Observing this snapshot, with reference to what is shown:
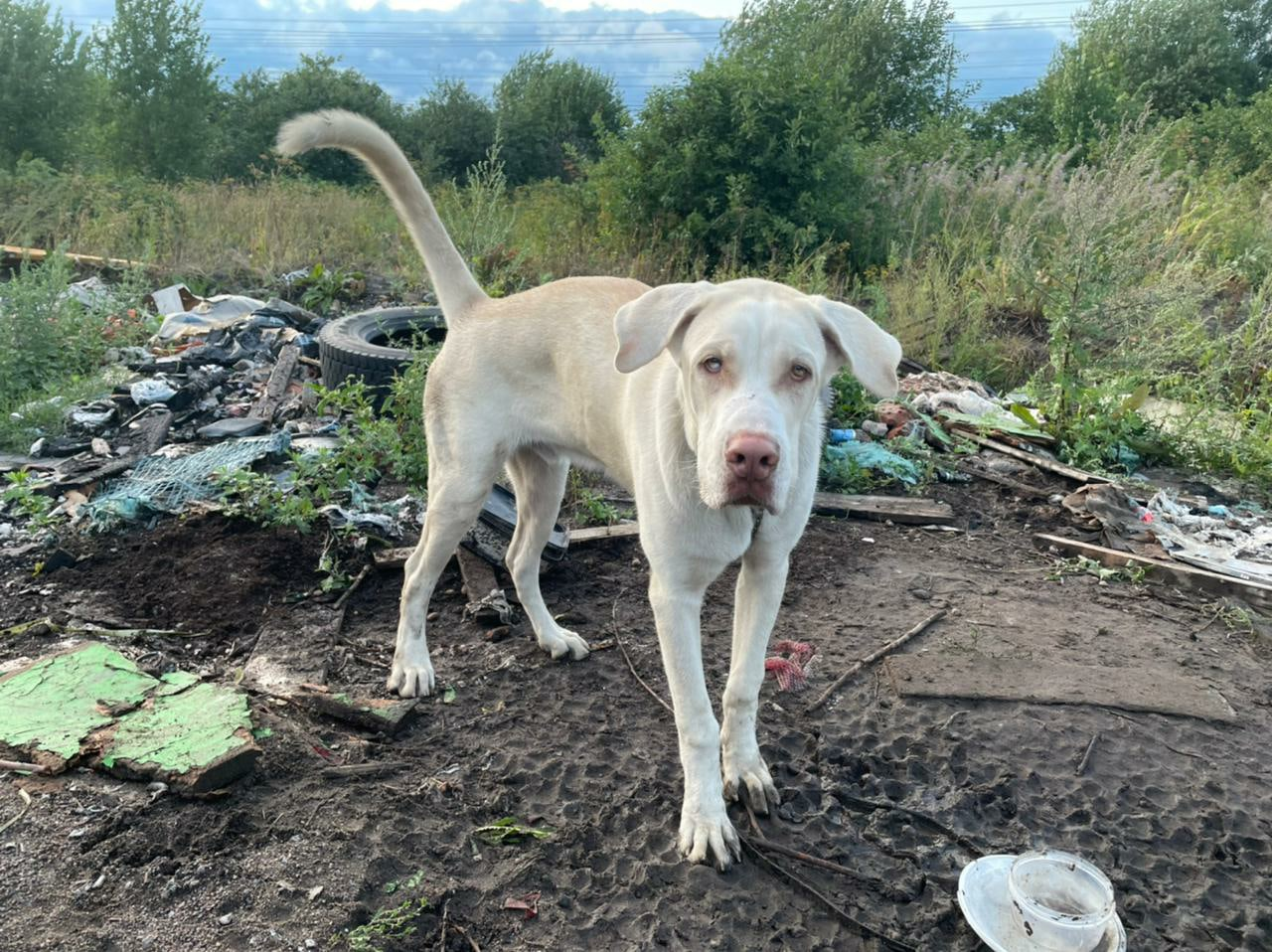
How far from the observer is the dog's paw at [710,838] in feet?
8.43

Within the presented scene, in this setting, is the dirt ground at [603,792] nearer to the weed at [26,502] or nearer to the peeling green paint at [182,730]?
the peeling green paint at [182,730]

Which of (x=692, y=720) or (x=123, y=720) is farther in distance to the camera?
(x=123, y=720)

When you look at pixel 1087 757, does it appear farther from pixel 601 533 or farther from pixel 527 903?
pixel 601 533

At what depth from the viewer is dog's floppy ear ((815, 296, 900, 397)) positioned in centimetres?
247

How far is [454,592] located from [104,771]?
5.79 feet

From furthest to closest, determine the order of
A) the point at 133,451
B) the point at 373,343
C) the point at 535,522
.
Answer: the point at 373,343, the point at 133,451, the point at 535,522

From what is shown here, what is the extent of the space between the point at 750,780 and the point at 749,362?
4.46 feet

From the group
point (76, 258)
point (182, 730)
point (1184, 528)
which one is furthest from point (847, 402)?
point (76, 258)

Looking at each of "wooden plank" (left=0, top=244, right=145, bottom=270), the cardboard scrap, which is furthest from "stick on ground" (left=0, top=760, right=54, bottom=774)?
"wooden plank" (left=0, top=244, right=145, bottom=270)

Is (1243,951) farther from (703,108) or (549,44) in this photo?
(549,44)

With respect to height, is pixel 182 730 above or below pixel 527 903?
above

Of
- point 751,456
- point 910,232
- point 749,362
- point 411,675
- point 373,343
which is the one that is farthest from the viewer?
point 910,232

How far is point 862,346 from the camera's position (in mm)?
2502

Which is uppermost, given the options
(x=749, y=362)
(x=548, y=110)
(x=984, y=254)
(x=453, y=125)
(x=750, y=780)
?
(x=548, y=110)
